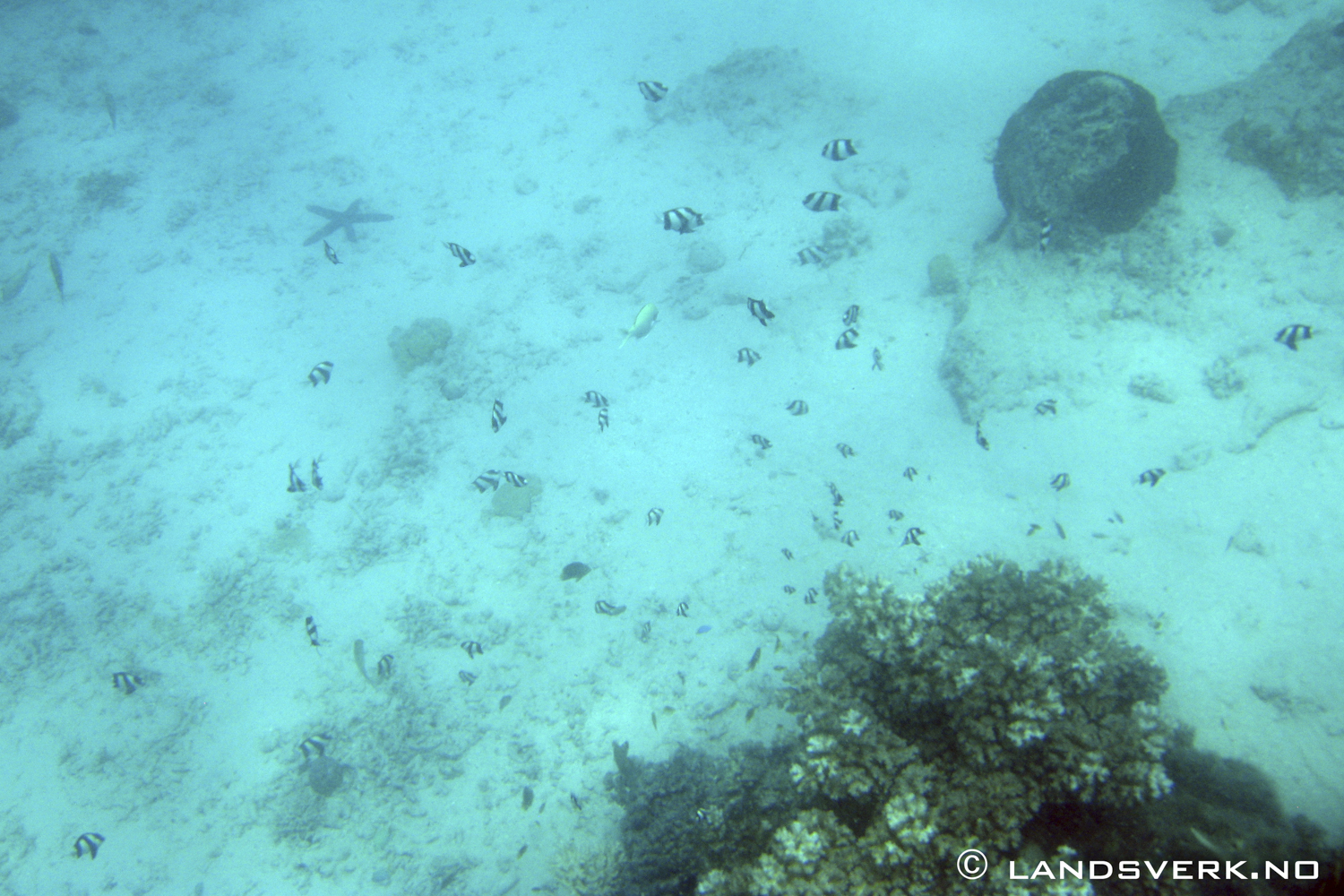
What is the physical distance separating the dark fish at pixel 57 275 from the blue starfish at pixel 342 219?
4.58 metres

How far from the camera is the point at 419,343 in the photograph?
35.2ft

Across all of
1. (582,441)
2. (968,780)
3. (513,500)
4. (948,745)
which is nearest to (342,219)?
(582,441)

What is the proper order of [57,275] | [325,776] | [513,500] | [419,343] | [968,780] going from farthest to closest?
1. [57,275]
2. [419,343]
3. [513,500]
4. [325,776]
5. [968,780]

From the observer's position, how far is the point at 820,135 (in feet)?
41.2

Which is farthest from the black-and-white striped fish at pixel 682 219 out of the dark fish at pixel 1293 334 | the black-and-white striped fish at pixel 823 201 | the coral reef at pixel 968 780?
the dark fish at pixel 1293 334

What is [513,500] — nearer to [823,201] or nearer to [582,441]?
[582,441]

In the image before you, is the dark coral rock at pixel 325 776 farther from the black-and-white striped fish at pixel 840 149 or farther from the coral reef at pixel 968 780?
the black-and-white striped fish at pixel 840 149

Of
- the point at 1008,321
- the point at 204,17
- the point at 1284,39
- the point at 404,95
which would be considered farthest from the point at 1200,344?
the point at 204,17

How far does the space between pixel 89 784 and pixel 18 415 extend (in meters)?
7.81

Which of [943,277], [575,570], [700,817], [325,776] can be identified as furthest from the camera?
[943,277]

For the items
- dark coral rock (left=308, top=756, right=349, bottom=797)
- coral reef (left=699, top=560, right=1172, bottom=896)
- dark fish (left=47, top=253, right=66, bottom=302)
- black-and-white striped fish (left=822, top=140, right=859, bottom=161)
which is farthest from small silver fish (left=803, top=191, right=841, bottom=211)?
dark fish (left=47, top=253, right=66, bottom=302)

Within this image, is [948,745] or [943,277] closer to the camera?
[948,745]

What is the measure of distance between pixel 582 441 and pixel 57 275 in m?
12.2

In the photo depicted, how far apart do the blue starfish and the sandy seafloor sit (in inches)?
14.7
